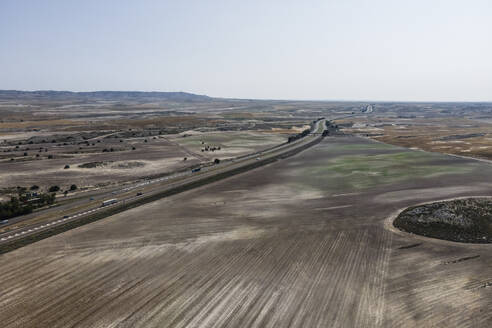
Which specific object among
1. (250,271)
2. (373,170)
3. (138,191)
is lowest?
(250,271)

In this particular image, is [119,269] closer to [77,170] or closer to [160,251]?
[160,251]

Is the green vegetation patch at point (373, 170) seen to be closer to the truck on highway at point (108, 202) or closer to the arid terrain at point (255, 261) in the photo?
the arid terrain at point (255, 261)

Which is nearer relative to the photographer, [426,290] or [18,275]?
[426,290]

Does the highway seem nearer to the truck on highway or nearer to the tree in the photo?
the truck on highway

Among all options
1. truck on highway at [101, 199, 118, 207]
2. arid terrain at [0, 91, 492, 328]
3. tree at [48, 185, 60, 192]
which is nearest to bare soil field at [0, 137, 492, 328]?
arid terrain at [0, 91, 492, 328]

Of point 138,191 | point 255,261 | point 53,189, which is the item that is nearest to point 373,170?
point 255,261

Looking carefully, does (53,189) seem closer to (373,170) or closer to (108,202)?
(108,202)

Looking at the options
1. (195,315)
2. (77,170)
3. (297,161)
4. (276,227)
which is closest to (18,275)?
(195,315)

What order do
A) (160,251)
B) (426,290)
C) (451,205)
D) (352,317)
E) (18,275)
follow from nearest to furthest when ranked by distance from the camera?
(352,317)
(426,290)
(18,275)
(160,251)
(451,205)

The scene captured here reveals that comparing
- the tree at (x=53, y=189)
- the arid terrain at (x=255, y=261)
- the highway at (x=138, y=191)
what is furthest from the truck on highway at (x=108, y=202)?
the tree at (x=53, y=189)
